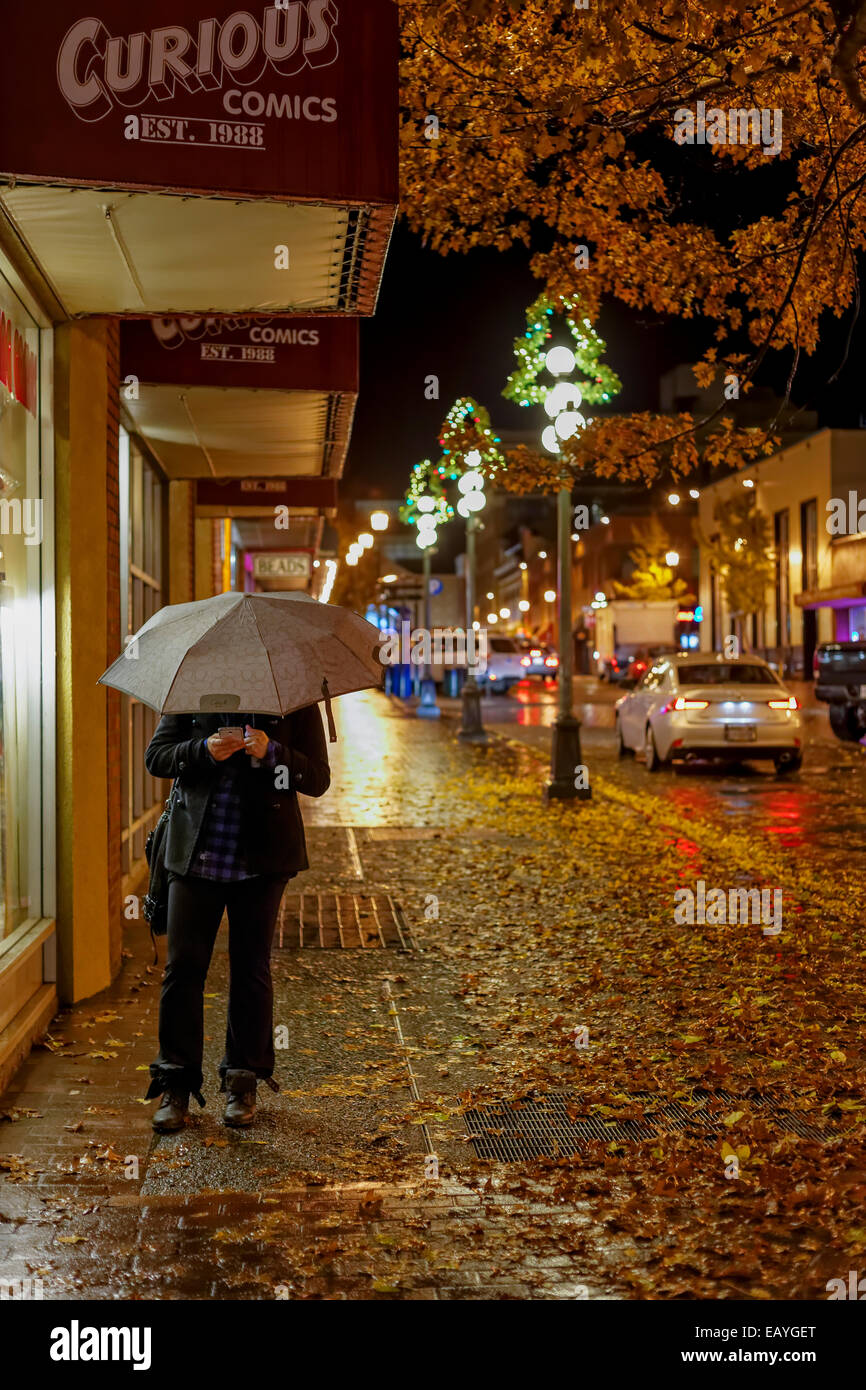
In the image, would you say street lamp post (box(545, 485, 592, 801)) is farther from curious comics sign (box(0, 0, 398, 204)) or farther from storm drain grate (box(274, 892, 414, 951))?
curious comics sign (box(0, 0, 398, 204))

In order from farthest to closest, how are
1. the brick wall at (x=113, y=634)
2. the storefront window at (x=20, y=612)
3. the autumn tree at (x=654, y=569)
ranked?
the autumn tree at (x=654, y=569) → the brick wall at (x=113, y=634) → the storefront window at (x=20, y=612)

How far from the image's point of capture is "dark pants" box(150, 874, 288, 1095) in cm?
548

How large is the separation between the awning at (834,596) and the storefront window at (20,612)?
137 feet

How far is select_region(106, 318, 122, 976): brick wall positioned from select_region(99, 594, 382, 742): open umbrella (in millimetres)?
2327

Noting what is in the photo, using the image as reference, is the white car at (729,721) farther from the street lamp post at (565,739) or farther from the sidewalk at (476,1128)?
the sidewalk at (476,1128)

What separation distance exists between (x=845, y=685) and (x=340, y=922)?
17.8m

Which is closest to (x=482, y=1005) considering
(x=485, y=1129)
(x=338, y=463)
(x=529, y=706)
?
(x=485, y=1129)

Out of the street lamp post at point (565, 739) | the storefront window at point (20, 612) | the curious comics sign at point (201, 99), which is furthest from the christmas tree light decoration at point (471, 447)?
the street lamp post at point (565, 739)

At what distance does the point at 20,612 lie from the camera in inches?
273

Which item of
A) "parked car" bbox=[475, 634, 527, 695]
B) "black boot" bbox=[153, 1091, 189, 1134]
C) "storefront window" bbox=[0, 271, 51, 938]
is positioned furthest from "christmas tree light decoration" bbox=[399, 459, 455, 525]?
"black boot" bbox=[153, 1091, 189, 1134]

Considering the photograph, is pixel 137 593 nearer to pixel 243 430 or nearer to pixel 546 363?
pixel 243 430

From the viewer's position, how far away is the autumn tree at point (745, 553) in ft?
203

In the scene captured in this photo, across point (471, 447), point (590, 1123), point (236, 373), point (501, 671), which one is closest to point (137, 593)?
point (236, 373)

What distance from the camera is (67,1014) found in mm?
7195
